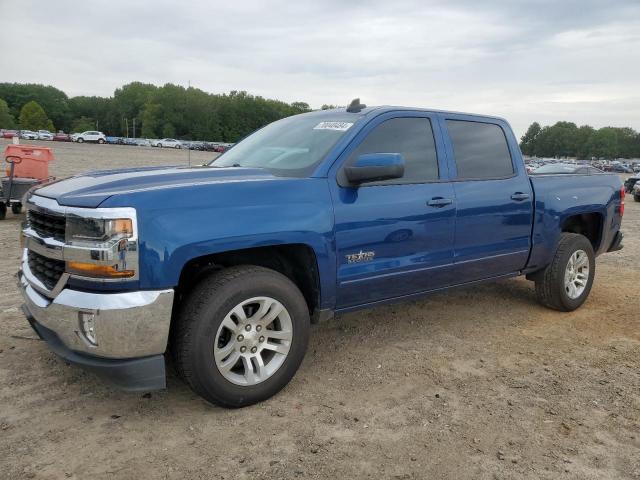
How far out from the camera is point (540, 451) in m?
2.87

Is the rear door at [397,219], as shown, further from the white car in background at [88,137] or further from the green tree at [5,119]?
the green tree at [5,119]

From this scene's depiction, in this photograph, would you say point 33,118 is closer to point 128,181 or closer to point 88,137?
point 88,137

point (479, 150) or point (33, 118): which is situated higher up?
point (33, 118)

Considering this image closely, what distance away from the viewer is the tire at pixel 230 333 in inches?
118

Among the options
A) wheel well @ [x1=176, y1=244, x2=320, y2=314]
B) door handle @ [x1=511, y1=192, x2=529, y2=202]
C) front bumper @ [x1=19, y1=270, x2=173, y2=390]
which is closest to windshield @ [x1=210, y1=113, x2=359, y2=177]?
wheel well @ [x1=176, y1=244, x2=320, y2=314]

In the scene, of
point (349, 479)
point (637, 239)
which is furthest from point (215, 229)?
point (637, 239)

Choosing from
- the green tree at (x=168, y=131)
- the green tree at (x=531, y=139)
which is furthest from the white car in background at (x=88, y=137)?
the green tree at (x=531, y=139)

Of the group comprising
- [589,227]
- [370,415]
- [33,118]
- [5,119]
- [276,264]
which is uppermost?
[33,118]

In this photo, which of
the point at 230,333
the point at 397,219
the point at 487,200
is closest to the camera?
the point at 230,333

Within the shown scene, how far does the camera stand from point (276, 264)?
3.59 m

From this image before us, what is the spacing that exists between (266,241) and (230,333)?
0.58 meters

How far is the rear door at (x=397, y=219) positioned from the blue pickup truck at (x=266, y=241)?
10 mm

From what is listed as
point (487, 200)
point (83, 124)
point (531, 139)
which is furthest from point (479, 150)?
point (531, 139)

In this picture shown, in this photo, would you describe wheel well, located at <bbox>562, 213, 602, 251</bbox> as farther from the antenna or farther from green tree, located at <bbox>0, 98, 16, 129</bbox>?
green tree, located at <bbox>0, 98, 16, 129</bbox>
